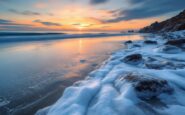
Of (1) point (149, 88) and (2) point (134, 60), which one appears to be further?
(2) point (134, 60)

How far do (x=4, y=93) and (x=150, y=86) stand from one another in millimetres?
2995

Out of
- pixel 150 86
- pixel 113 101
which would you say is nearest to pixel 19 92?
pixel 113 101

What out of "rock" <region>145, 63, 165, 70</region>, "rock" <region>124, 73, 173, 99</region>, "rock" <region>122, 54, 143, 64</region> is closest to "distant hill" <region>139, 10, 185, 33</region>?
"rock" <region>122, 54, 143, 64</region>

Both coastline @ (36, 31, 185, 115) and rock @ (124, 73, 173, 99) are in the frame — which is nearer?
coastline @ (36, 31, 185, 115)

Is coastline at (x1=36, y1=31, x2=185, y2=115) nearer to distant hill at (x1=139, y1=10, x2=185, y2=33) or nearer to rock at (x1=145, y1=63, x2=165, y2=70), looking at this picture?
rock at (x1=145, y1=63, x2=165, y2=70)

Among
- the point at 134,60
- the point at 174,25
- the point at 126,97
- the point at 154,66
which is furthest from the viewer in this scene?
the point at 174,25

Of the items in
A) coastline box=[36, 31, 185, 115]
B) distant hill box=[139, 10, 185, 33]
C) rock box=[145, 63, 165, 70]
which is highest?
distant hill box=[139, 10, 185, 33]

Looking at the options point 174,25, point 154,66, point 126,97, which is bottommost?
point 126,97

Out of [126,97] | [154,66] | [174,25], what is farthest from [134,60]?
[174,25]

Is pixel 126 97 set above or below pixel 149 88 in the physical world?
below

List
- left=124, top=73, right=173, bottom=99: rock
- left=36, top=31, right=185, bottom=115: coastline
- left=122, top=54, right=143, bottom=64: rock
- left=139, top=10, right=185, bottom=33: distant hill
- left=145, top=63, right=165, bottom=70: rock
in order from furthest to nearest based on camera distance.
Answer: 1. left=139, top=10, right=185, bottom=33: distant hill
2. left=122, top=54, right=143, bottom=64: rock
3. left=145, top=63, right=165, bottom=70: rock
4. left=124, top=73, right=173, bottom=99: rock
5. left=36, top=31, right=185, bottom=115: coastline

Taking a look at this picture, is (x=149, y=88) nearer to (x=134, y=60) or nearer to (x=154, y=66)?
(x=154, y=66)

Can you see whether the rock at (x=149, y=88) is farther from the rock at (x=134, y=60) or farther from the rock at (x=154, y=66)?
the rock at (x=134, y=60)

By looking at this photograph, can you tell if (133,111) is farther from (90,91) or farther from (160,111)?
(90,91)
